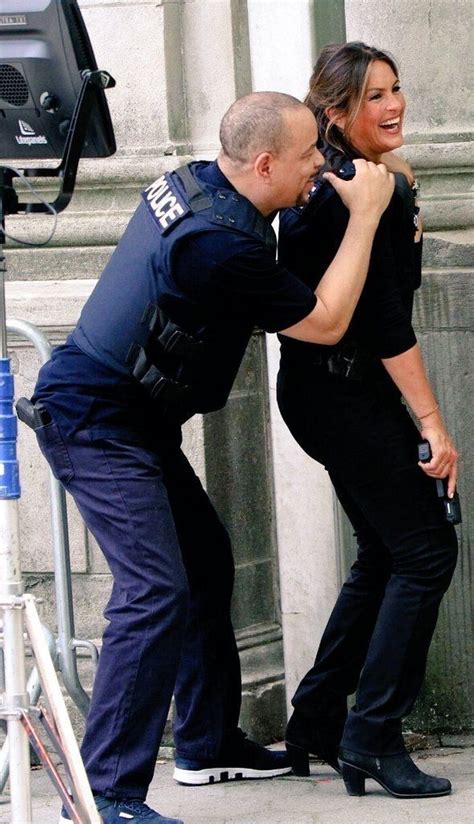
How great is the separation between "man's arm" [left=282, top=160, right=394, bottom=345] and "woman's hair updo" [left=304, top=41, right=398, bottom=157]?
0.22 m

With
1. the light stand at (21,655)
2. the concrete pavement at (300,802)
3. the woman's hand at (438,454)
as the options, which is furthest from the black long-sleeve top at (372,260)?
the concrete pavement at (300,802)

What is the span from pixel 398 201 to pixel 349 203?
21cm

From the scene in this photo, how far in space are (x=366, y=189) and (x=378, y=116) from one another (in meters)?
0.34

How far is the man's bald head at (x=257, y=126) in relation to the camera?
346 cm

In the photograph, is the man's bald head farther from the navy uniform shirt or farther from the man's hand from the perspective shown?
the man's hand

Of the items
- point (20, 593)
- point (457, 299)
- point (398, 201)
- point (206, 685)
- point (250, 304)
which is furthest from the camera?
point (457, 299)

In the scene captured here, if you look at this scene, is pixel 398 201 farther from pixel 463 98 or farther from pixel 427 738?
pixel 427 738

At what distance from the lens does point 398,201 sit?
3.77 m

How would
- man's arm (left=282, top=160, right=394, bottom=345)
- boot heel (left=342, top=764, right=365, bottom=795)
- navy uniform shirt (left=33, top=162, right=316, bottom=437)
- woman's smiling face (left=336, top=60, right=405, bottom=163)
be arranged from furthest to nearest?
boot heel (left=342, top=764, right=365, bottom=795) < woman's smiling face (left=336, top=60, right=405, bottom=163) < man's arm (left=282, top=160, right=394, bottom=345) < navy uniform shirt (left=33, top=162, right=316, bottom=437)

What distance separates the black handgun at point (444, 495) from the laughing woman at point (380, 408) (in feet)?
0.05

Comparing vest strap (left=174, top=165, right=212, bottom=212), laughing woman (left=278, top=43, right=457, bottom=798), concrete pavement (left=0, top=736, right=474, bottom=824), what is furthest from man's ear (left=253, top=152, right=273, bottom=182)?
concrete pavement (left=0, top=736, right=474, bottom=824)

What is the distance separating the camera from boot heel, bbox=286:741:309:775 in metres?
4.22

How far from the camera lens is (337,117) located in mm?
3830

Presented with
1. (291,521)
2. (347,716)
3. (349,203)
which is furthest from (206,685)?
(349,203)
